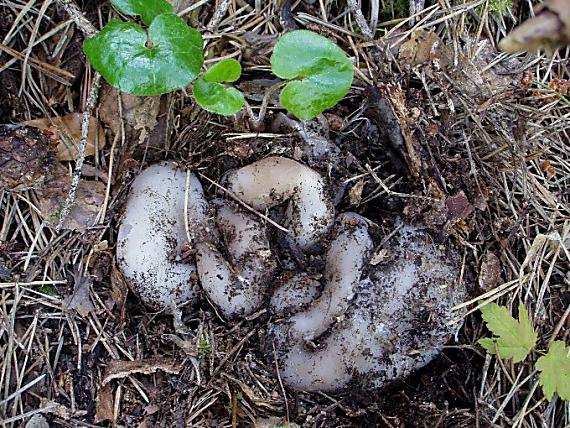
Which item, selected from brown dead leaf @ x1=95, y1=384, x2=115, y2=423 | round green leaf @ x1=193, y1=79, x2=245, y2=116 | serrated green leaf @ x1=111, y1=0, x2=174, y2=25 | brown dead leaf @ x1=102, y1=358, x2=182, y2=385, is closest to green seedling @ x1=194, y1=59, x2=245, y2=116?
round green leaf @ x1=193, y1=79, x2=245, y2=116

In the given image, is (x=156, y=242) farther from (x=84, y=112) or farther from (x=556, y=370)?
(x=556, y=370)

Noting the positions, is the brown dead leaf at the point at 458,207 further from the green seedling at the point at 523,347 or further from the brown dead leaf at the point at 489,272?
the green seedling at the point at 523,347

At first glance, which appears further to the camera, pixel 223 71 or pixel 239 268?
pixel 239 268

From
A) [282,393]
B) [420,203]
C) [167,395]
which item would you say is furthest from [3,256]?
[420,203]

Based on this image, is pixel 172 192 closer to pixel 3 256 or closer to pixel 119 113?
pixel 119 113

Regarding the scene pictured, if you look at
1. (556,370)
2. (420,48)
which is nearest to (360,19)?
(420,48)

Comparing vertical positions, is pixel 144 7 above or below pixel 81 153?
above

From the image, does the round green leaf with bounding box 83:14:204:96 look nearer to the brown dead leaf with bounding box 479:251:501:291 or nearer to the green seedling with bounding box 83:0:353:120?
the green seedling with bounding box 83:0:353:120
